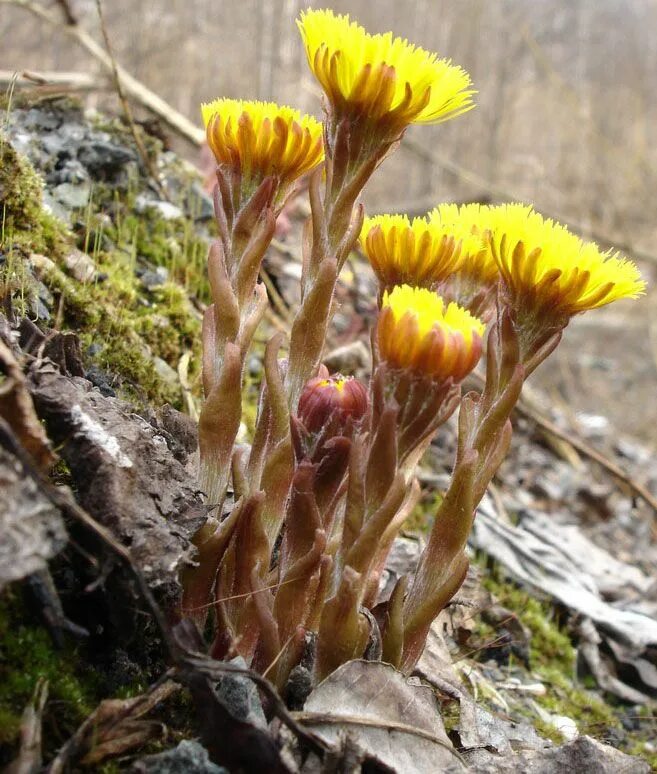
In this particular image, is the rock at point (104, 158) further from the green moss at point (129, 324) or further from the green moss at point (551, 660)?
the green moss at point (551, 660)

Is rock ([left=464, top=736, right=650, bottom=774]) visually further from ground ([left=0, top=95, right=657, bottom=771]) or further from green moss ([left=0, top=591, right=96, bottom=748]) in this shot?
green moss ([left=0, top=591, right=96, bottom=748])

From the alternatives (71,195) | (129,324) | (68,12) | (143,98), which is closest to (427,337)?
(129,324)

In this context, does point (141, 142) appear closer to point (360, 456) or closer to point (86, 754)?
point (360, 456)

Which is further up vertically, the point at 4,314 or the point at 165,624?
the point at 4,314

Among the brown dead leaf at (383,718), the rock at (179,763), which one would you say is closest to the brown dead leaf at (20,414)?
the rock at (179,763)

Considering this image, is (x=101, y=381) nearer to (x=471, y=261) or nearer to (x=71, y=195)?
(x=471, y=261)

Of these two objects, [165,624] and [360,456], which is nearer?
[165,624]

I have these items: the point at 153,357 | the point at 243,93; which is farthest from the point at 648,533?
the point at 243,93
